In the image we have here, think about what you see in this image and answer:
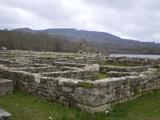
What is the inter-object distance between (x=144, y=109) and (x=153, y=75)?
3194mm

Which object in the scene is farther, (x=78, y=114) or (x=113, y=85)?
(x=113, y=85)

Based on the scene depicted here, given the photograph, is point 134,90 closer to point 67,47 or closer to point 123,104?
point 123,104

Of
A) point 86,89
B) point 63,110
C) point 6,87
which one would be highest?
point 86,89

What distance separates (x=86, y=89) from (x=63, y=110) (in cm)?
104

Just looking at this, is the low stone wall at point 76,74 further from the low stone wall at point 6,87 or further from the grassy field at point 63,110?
the grassy field at point 63,110

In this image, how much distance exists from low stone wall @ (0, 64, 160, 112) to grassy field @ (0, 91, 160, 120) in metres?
0.25

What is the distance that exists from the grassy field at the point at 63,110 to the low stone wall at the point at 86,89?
0.82 feet

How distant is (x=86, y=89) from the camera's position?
9156mm

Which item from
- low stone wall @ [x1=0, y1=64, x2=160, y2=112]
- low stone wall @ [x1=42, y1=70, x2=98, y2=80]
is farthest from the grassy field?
low stone wall @ [x1=42, y1=70, x2=98, y2=80]

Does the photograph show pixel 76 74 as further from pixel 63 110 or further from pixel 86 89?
pixel 86 89

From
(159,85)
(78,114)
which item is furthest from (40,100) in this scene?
(159,85)

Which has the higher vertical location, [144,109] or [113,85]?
[113,85]

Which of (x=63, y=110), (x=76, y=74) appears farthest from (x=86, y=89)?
(x=76, y=74)

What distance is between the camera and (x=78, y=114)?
8.97 meters
